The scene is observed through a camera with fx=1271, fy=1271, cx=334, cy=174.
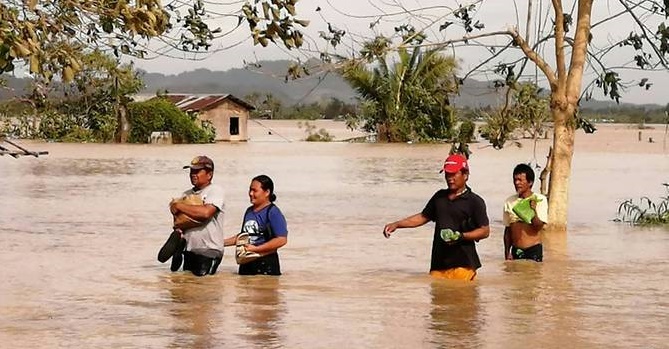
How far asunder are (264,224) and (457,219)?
1678mm

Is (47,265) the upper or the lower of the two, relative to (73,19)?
lower

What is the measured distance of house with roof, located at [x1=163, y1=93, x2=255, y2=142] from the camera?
59812mm

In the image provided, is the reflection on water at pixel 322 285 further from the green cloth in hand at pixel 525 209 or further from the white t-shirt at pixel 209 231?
the green cloth in hand at pixel 525 209

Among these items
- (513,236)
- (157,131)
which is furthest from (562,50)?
(157,131)

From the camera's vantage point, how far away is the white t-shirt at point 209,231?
11.1 m

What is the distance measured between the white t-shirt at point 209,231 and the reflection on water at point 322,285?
1.17 ft

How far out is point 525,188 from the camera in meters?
11.7

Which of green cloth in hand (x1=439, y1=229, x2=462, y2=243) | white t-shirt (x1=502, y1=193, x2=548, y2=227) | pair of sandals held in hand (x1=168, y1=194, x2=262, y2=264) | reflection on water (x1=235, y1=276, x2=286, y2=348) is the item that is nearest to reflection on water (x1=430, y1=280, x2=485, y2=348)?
green cloth in hand (x1=439, y1=229, x2=462, y2=243)

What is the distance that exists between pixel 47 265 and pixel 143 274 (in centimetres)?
163

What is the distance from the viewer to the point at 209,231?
11.2 meters

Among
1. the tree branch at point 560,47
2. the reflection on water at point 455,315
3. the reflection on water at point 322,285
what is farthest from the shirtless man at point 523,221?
the tree branch at point 560,47

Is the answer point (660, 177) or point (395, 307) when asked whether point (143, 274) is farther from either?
point (660, 177)

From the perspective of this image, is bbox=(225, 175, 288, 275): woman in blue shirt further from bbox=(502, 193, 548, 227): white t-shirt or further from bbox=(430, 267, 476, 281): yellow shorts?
bbox=(502, 193, 548, 227): white t-shirt

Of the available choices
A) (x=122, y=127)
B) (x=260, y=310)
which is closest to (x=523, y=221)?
(x=260, y=310)
